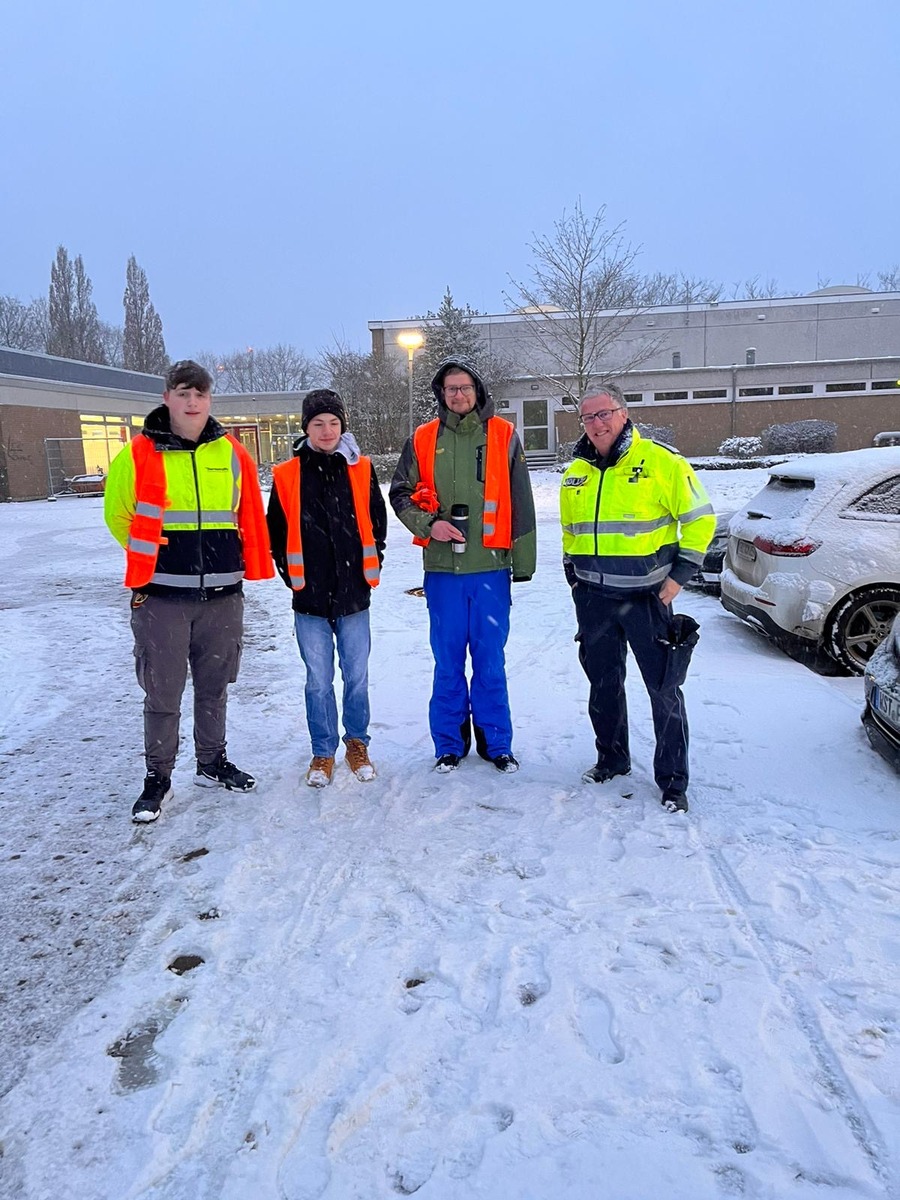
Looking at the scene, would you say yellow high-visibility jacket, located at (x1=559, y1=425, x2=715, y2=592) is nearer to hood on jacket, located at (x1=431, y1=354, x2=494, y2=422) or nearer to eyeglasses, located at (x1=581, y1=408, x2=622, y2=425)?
eyeglasses, located at (x1=581, y1=408, x2=622, y2=425)

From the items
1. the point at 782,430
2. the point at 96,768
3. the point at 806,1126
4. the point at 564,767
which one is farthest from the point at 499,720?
the point at 782,430

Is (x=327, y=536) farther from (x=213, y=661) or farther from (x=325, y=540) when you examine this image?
(x=213, y=661)

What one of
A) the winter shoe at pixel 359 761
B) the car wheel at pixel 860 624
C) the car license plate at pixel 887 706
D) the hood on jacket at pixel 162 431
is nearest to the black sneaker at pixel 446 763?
the winter shoe at pixel 359 761

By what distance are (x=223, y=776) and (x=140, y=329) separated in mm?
62386

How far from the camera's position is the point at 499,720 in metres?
4.41

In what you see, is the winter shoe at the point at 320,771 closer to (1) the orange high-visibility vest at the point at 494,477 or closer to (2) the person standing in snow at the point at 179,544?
(2) the person standing in snow at the point at 179,544

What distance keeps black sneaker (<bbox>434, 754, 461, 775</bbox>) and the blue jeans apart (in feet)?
1.79

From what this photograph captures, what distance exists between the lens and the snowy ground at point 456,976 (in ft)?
6.55

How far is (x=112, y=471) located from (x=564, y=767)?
2.72 metres

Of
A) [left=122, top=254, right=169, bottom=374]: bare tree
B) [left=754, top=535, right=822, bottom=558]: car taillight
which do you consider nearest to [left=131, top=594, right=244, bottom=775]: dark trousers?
[left=754, top=535, right=822, bottom=558]: car taillight

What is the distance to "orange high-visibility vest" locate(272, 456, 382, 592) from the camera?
4.13 metres

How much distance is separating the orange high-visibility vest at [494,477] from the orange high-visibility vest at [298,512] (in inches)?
10.7

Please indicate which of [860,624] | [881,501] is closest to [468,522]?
[860,624]

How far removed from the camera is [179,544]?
12.4 ft
